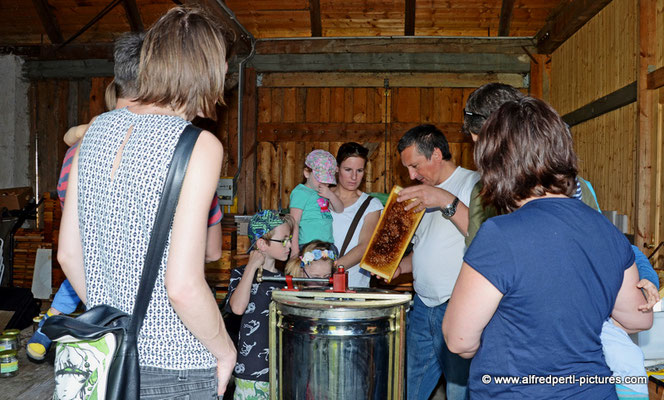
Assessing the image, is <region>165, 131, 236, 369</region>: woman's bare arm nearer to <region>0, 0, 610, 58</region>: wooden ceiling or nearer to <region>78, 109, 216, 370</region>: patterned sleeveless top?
<region>78, 109, 216, 370</region>: patterned sleeveless top

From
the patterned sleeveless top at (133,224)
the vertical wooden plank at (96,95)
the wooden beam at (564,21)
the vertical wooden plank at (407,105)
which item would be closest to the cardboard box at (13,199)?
the vertical wooden plank at (96,95)

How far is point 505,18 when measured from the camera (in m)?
8.77

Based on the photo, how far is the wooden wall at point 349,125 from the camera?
9.31m

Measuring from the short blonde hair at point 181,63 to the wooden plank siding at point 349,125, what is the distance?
25.2ft

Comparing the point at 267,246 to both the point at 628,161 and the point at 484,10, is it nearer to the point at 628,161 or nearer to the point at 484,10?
the point at 628,161

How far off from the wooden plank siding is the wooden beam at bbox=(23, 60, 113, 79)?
115 inches

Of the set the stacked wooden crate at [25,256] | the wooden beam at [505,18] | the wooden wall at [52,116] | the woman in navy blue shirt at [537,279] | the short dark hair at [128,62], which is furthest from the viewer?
the wooden wall at [52,116]

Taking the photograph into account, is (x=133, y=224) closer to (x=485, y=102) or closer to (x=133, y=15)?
(x=485, y=102)

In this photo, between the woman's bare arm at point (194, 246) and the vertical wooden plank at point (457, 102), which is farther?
the vertical wooden plank at point (457, 102)

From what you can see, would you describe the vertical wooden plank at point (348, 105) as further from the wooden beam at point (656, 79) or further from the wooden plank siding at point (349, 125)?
the wooden beam at point (656, 79)

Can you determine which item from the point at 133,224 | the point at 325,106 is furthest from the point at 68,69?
the point at 133,224

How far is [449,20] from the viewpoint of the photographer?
9.05 m

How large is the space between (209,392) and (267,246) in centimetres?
194

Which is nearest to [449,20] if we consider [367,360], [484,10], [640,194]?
[484,10]
